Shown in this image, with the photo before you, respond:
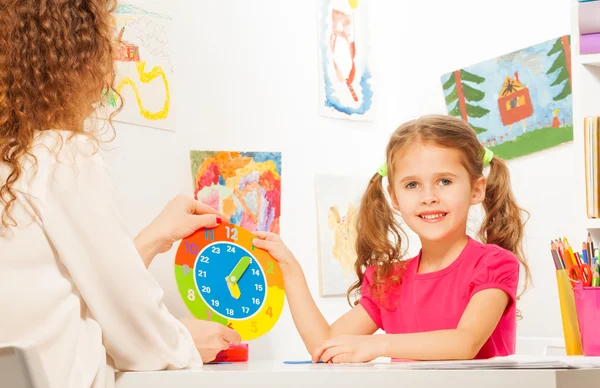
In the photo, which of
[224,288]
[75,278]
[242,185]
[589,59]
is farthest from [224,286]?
[589,59]

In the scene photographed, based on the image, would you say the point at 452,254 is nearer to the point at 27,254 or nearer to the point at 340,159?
the point at 340,159

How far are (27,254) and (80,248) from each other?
0.19 ft

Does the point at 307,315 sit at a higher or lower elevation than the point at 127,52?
lower

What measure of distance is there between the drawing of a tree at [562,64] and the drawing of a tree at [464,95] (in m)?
0.20

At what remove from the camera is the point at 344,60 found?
6.59ft

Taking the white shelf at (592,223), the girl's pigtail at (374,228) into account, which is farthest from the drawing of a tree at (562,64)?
the girl's pigtail at (374,228)

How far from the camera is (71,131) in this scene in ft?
3.07

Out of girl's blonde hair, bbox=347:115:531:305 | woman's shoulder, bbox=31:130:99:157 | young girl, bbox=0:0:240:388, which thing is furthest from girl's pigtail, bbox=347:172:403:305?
woman's shoulder, bbox=31:130:99:157

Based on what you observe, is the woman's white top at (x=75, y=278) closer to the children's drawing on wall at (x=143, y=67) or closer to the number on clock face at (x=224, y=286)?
the number on clock face at (x=224, y=286)

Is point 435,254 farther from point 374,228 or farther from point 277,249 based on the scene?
point 277,249

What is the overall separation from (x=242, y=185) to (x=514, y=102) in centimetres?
88

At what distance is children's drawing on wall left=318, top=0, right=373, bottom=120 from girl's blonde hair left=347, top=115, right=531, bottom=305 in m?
0.46

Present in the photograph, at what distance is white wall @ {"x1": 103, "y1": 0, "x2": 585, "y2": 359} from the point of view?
1532mm

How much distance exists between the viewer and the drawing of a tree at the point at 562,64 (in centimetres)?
203
